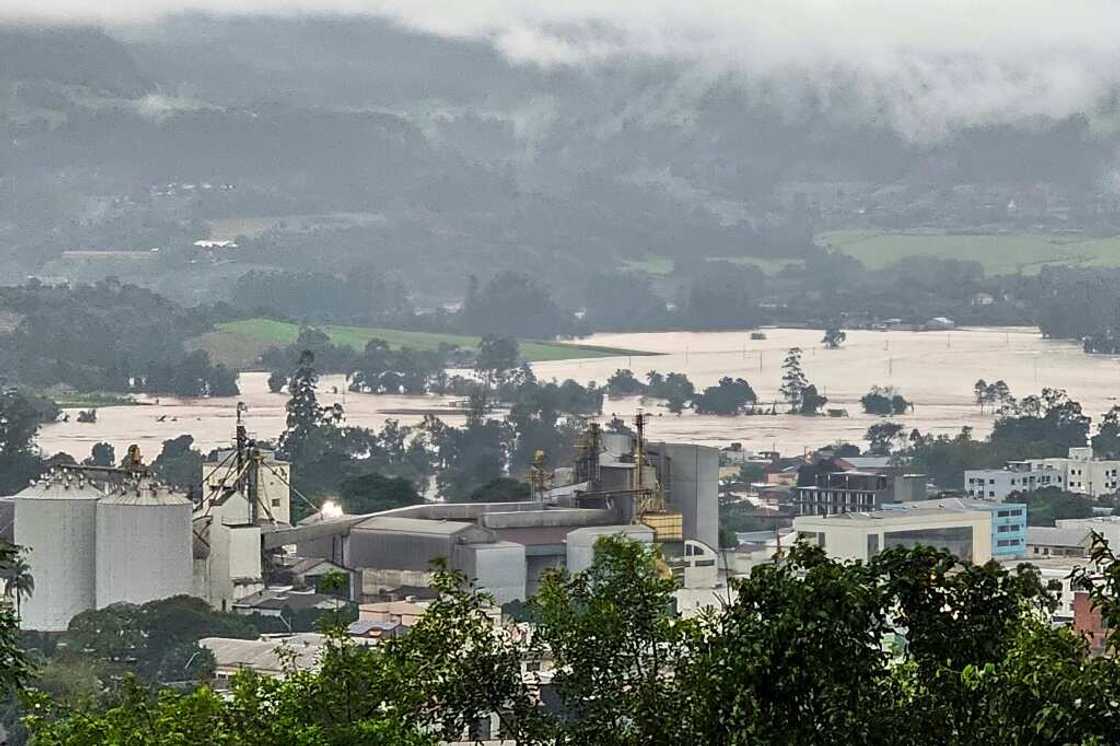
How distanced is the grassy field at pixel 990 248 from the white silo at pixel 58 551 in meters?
34.1

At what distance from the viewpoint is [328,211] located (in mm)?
75375

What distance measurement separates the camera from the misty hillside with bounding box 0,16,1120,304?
67750mm

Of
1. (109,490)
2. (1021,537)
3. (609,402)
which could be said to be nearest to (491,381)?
(609,402)

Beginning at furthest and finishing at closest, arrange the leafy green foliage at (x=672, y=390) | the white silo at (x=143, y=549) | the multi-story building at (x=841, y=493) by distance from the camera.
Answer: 1. the leafy green foliage at (x=672, y=390)
2. the multi-story building at (x=841, y=493)
3. the white silo at (x=143, y=549)

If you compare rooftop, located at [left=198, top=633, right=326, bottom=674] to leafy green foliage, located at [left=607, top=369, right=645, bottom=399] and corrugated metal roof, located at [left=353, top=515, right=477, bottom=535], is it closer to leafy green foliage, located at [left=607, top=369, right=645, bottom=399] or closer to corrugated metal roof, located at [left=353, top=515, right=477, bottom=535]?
corrugated metal roof, located at [left=353, top=515, right=477, bottom=535]

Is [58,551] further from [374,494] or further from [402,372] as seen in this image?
[402,372]

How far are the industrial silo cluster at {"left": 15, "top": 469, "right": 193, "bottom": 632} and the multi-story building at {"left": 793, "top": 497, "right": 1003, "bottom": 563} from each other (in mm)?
5117

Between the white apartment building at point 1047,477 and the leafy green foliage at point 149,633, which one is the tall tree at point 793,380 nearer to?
the white apartment building at point 1047,477

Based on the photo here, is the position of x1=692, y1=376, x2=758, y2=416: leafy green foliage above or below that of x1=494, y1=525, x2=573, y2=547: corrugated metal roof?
above

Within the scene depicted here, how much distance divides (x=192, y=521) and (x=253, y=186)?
53.1 m

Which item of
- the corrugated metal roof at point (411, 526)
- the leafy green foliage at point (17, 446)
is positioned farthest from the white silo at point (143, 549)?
the leafy green foliage at point (17, 446)

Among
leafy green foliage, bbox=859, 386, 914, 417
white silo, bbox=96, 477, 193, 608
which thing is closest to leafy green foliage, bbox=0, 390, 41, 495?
white silo, bbox=96, 477, 193, 608

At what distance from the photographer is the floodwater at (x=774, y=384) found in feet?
150

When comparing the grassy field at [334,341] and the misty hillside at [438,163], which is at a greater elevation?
the misty hillside at [438,163]
